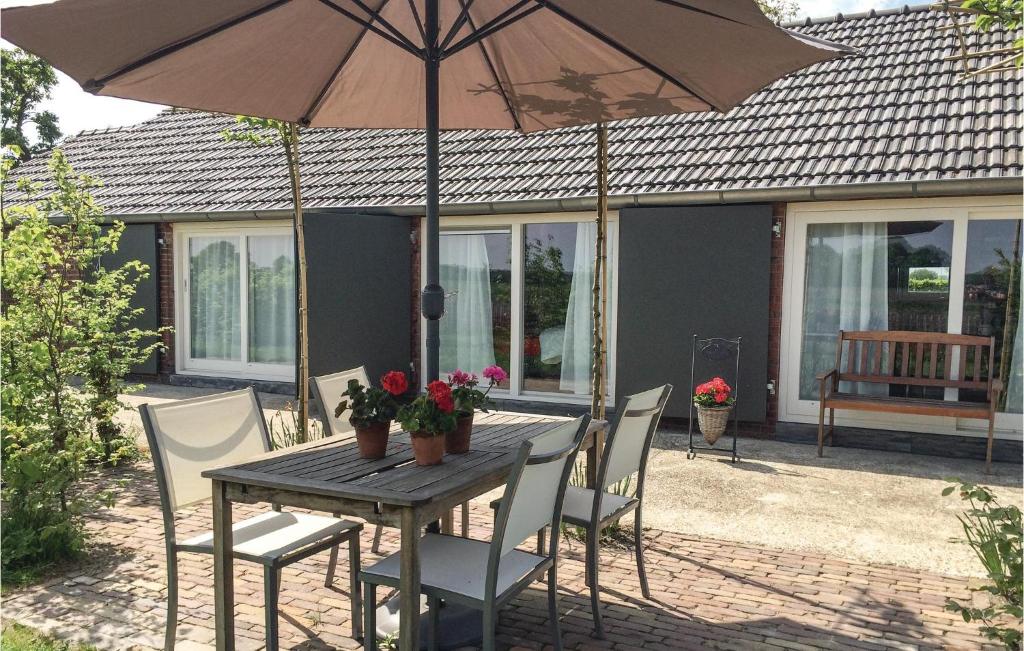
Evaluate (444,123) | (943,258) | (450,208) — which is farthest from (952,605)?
(450,208)

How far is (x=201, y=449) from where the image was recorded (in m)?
3.71

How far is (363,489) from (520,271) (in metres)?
6.55

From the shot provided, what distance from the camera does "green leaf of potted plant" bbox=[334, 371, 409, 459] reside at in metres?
3.36

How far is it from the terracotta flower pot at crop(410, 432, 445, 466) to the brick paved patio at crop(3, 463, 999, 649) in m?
0.92

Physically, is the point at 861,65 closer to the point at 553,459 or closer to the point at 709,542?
the point at 709,542

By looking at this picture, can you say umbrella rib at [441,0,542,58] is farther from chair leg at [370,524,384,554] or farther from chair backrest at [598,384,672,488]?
chair leg at [370,524,384,554]

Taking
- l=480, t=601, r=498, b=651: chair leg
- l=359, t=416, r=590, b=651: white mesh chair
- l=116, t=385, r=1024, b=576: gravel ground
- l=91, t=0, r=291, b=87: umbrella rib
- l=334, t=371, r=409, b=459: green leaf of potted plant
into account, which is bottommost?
l=116, t=385, r=1024, b=576: gravel ground

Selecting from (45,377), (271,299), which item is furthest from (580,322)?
(45,377)

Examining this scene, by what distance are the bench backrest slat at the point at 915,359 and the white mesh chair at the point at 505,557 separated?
5.23 metres

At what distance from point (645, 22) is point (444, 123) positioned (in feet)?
5.97

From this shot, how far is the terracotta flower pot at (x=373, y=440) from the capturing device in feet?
11.3

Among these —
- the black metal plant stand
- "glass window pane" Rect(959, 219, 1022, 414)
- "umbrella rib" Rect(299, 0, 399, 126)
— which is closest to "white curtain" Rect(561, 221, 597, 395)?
the black metal plant stand

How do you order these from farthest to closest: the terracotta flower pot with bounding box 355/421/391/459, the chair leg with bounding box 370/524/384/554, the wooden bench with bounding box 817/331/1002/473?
the wooden bench with bounding box 817/331/1002/473, the chair leg with bounding box 370/524/384/554, the terracotta flower pot with bounding box 355/421/391/459

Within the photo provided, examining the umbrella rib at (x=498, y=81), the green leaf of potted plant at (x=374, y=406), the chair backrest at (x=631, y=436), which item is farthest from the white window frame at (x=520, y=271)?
the green leaf of potted plant at (x=374, y=406)
